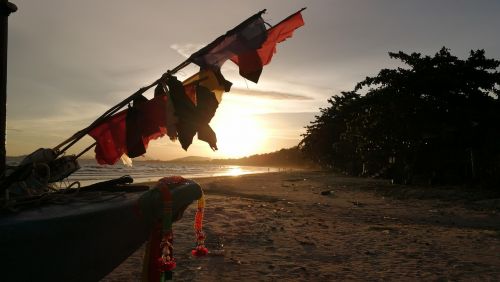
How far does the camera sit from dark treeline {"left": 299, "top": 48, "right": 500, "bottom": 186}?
74.1 feet

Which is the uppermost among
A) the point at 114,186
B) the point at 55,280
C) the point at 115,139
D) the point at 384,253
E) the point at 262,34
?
the point at 262,34

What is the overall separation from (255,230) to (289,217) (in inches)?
113

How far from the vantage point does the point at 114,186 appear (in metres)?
6.12

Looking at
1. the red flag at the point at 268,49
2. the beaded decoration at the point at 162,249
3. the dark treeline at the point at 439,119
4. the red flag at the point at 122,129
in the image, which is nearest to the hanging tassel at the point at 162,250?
the beaded decoration at the point at 162,249

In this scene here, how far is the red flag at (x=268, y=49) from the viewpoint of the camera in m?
6.41

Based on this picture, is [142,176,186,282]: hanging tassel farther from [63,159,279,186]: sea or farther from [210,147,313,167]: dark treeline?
[210,147,313,167]: dark treeline

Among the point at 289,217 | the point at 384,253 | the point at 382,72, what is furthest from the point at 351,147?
the point at 384,253

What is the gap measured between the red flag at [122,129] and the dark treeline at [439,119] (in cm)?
2046

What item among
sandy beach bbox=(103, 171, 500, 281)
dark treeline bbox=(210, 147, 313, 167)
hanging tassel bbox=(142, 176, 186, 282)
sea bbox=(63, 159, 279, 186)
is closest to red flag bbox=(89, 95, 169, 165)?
hanging tassel bbox=(142, 176, 186, 282)

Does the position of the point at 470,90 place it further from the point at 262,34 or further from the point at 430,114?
the point at 262,34

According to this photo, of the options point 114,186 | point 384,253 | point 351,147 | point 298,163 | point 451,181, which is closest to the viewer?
point 114,186

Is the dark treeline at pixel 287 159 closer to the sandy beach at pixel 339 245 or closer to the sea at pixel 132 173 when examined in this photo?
the sea at pixel 132 173

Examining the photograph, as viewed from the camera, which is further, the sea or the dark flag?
the sea

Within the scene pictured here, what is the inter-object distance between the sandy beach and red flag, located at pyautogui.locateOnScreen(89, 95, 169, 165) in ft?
6.93
